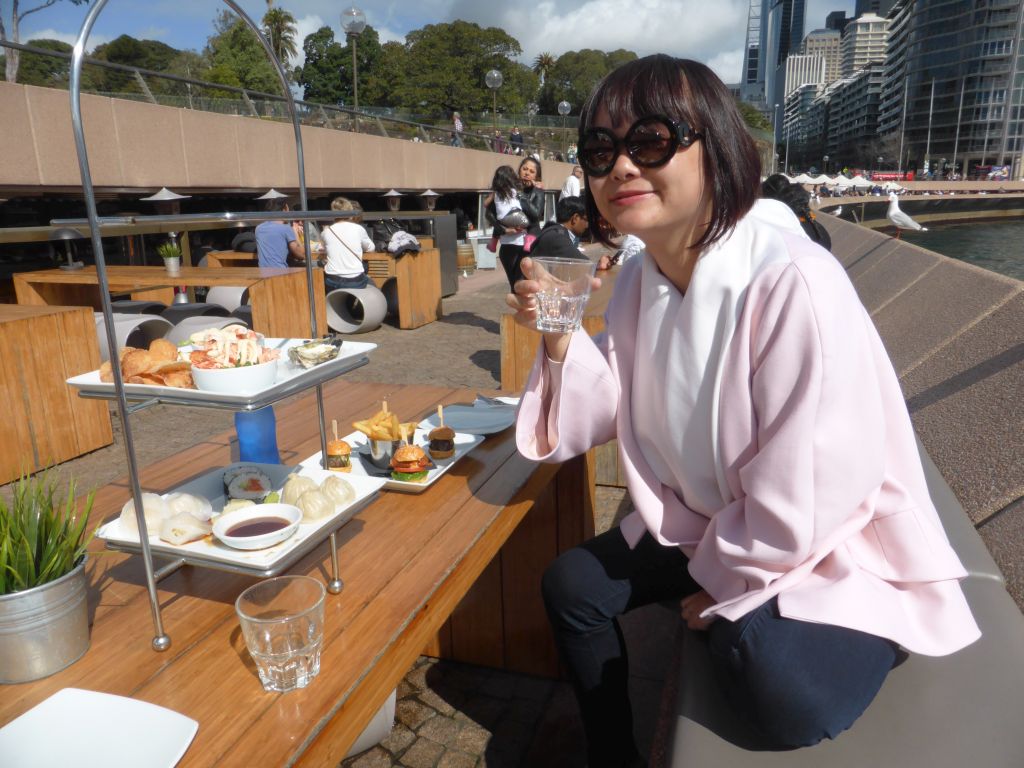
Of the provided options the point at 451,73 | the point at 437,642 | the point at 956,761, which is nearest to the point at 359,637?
the point at 956,761

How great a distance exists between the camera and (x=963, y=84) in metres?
101

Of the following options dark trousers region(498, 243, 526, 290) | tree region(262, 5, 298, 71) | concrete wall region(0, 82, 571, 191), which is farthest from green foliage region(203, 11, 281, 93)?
dark trousers region(498, 243, 526, 290)

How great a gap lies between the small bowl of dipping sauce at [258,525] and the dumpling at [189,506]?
0.10 metres

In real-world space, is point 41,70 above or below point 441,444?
above

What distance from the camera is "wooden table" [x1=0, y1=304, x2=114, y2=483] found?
451 centimetres

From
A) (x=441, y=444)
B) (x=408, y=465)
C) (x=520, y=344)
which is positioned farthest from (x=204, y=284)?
(x=408, y=465)

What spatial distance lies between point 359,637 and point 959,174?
120591mm

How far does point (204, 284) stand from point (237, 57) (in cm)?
6020

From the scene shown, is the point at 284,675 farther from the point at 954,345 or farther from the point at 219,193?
the point at 219,193

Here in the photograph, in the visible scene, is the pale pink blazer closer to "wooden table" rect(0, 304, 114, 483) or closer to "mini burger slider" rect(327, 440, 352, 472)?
"mini burger slider" rect(327, 440, 352, 472)

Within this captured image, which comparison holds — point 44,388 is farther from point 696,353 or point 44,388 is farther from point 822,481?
point 822,481

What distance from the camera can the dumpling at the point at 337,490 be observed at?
1659 mm

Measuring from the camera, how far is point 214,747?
112cm

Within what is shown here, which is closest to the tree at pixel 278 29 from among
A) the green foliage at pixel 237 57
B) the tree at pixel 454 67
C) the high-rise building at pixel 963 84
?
the green foliage at pixel 237 57
